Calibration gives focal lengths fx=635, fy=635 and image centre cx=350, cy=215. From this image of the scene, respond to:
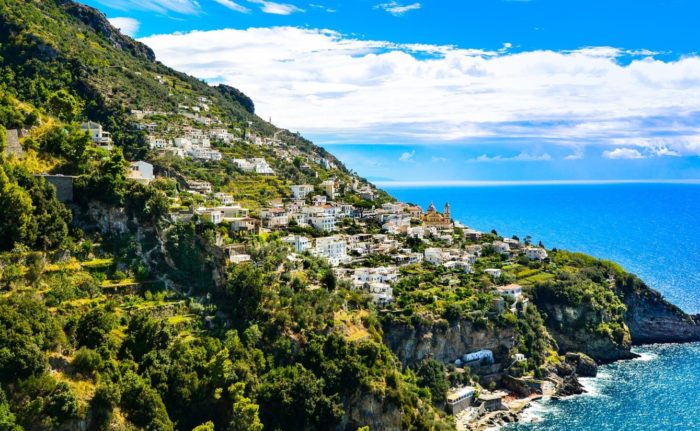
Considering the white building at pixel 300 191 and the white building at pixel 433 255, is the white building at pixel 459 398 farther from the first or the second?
the white building at pixel 300 191

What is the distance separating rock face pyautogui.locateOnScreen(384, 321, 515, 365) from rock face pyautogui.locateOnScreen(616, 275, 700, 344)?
22614mm

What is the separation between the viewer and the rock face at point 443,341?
5675 cm

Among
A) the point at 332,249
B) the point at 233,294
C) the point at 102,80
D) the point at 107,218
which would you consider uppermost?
the point at 102,80

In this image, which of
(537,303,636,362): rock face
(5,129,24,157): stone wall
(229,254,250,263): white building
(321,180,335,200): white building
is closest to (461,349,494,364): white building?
(537,303,636,362): rock face

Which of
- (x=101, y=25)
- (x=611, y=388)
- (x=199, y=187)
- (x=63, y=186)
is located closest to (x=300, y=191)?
(x=199, y=187)

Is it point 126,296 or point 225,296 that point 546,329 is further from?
point 126,296

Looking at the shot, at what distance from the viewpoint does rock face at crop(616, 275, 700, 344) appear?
75250 millimetres

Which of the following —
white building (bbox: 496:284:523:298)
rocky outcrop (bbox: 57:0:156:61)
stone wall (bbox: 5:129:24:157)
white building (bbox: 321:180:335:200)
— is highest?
Answer: rocky outcrop (bbox: 57:0:156:61)

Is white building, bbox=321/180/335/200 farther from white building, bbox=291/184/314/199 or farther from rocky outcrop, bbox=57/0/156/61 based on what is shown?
rocky outcrop, bbox=57/0/156/61

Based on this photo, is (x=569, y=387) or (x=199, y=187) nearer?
(x=569, y=387)

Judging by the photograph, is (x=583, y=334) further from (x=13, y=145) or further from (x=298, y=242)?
(x=13, y=145)

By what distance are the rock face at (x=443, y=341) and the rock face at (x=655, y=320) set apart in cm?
2261

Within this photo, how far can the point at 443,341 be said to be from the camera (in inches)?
2322

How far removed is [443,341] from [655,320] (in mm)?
33110
